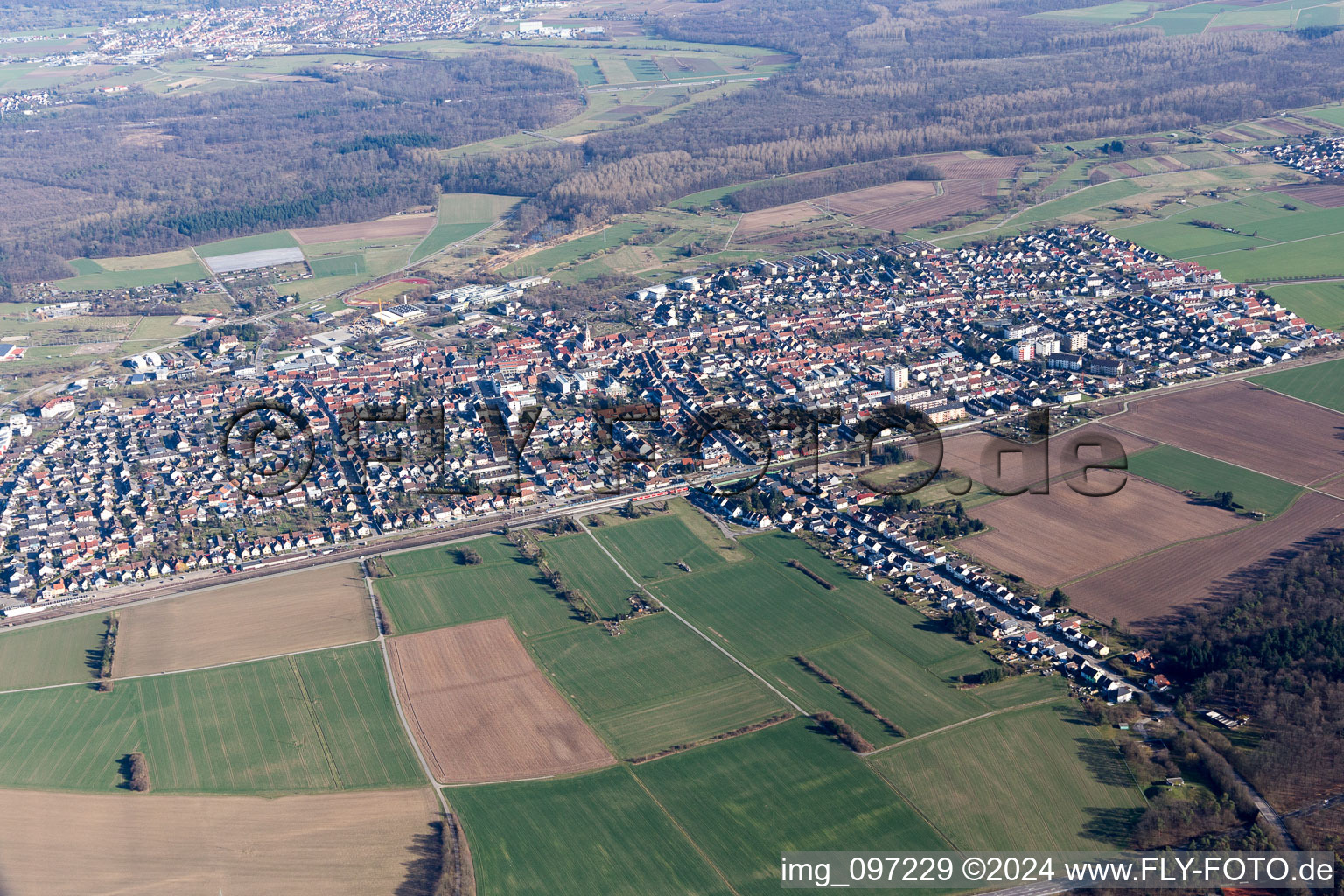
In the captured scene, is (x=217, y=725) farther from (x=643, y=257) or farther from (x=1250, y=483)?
(x=643, y=257)

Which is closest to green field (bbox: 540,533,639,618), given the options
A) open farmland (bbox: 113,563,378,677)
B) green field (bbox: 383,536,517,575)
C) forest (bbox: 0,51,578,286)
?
green field (bbox: 383,536,517,575)

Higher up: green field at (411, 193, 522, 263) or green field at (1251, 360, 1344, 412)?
green field at (411, 193, 522, 263)

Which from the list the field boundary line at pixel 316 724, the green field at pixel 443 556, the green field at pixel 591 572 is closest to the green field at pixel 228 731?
the field boundary line at pixel 316 724

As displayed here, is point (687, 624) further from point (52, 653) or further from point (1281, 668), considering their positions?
point (52, 653)

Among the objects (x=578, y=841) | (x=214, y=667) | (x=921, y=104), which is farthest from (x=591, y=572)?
(x=921, y=104)

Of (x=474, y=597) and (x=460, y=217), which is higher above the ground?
(x=460, y=217)

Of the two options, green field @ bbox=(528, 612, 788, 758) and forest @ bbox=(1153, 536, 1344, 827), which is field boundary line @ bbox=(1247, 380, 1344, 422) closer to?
forest @ bbox=(1153, 536, 1344, 827)
